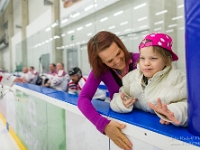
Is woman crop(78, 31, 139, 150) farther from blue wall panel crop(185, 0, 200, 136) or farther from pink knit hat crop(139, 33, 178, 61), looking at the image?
blue wall panel crop(185, 0, 200, 136)

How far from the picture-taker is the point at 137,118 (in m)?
0.74

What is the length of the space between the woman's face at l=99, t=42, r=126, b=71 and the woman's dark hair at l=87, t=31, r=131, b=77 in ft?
0.06

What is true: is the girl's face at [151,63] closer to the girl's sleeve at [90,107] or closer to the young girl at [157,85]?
the young girl at [157,85]

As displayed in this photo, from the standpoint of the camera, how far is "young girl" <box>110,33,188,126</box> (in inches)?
22.6

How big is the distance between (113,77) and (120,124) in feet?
1.02

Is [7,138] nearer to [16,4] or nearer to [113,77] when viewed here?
[113,77]

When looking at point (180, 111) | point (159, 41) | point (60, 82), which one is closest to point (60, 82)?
point (60, 82)

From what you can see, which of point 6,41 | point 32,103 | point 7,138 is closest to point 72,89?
point 32,103

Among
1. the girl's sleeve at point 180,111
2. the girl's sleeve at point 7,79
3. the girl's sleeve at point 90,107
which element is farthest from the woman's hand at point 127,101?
the girl's sleeve at point 7,79

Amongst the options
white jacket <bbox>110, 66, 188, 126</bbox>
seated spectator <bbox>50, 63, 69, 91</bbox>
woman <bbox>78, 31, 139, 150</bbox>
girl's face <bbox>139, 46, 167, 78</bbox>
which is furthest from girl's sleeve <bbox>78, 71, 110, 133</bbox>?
seated spectator <bbox>50, 63, 69, 91</bbox>

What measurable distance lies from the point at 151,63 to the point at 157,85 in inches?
3.7

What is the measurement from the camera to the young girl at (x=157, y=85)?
1.88ft

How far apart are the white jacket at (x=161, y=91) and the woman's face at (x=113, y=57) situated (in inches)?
4.5

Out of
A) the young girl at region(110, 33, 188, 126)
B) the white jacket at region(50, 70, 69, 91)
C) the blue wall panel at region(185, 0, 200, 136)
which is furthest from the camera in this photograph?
the white jacket at region(50, 70, 69, 91)
